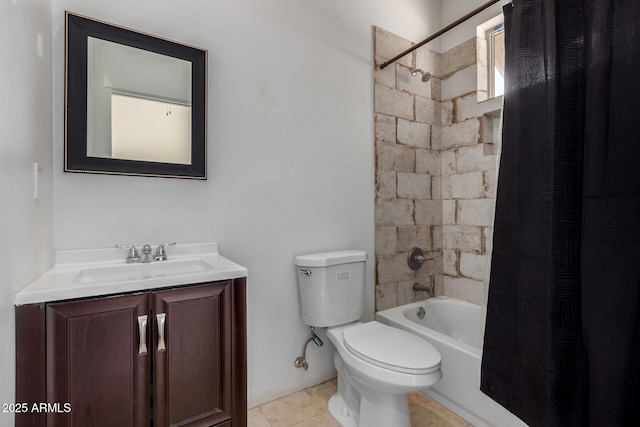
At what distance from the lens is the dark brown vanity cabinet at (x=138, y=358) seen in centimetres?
90

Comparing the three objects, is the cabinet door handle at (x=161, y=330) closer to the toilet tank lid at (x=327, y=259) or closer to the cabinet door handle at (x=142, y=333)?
the cabinet door handle at (x=142, y=333)

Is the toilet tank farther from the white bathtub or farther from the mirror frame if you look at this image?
the mirror frame

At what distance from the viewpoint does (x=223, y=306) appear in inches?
46.8

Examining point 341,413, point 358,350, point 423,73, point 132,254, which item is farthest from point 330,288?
point 423,73

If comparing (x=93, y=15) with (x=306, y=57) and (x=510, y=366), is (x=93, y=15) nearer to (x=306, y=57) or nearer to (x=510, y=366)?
(x=306, y=57)

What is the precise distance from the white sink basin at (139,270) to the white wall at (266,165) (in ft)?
0.49

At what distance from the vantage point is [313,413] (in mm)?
1706

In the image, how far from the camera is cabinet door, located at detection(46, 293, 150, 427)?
0.92 metres

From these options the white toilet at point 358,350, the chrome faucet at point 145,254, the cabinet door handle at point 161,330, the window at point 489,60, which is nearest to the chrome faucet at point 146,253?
the chrome faucet at point 145,254

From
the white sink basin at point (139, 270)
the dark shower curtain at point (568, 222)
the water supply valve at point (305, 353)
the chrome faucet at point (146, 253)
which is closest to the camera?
the dark shower curtain at point (568, 222)

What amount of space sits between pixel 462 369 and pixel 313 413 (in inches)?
33.7

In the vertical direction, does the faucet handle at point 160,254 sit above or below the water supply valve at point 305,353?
above

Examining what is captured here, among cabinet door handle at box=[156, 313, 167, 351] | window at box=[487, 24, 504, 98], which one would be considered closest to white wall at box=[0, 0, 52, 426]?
cabinet door handle at box=[156, 313, 167, 351]

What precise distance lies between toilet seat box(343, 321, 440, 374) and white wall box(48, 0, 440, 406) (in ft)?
1.47
